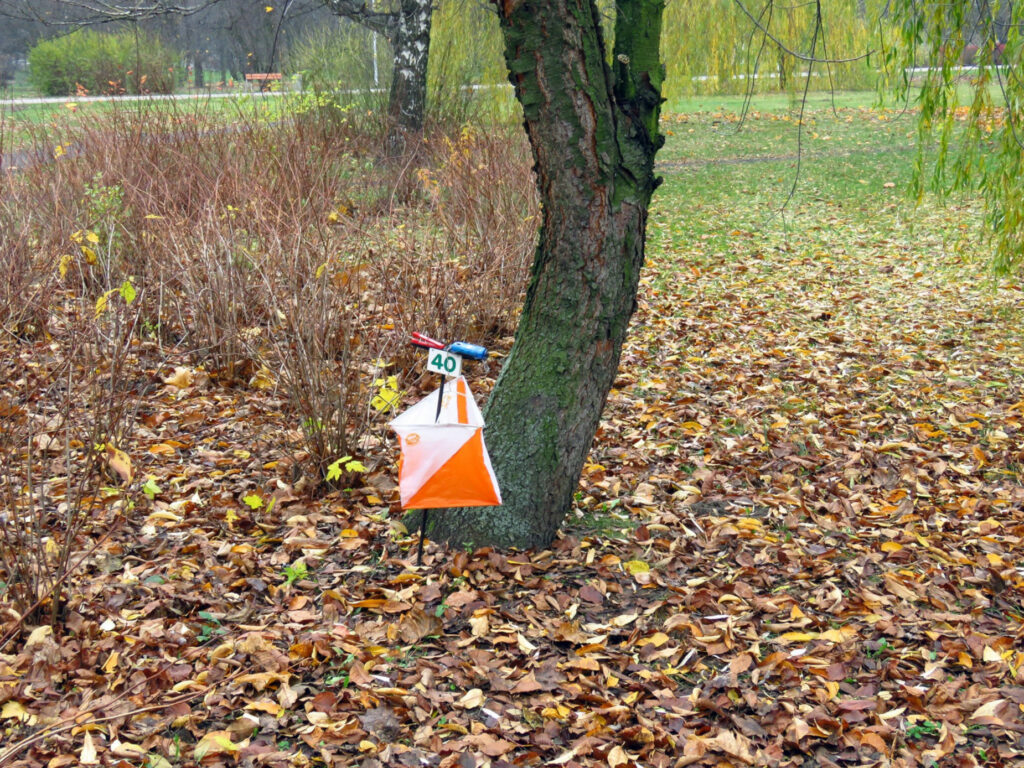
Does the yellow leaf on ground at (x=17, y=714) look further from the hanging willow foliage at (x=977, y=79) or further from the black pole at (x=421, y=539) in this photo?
the hanging willow foliage at (x=977, y=79)

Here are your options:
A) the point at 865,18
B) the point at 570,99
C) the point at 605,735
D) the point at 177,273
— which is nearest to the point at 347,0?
the point at 865,18

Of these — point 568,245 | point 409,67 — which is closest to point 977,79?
point 568,245

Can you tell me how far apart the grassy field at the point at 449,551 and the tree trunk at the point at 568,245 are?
249 mm

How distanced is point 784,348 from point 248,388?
3.36 meters

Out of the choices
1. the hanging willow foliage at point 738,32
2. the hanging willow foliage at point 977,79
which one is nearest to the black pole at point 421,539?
the hanging willow foliage at point 977,79

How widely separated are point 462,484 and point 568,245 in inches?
36.8

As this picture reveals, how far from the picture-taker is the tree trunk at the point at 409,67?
995 cm

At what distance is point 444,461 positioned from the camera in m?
2.69

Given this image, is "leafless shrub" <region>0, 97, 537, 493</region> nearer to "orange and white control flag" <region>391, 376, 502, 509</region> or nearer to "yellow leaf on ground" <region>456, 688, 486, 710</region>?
"orange and white control flag" <region>391, 376, 502, 509</region>

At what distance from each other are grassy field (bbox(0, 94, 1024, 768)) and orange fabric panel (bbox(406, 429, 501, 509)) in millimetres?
374

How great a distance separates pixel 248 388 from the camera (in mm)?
4727

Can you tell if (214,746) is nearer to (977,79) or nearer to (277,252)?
(277,252)

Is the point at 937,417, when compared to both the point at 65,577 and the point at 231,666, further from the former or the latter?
the point at 65,577

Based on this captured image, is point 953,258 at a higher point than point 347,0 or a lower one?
lower
